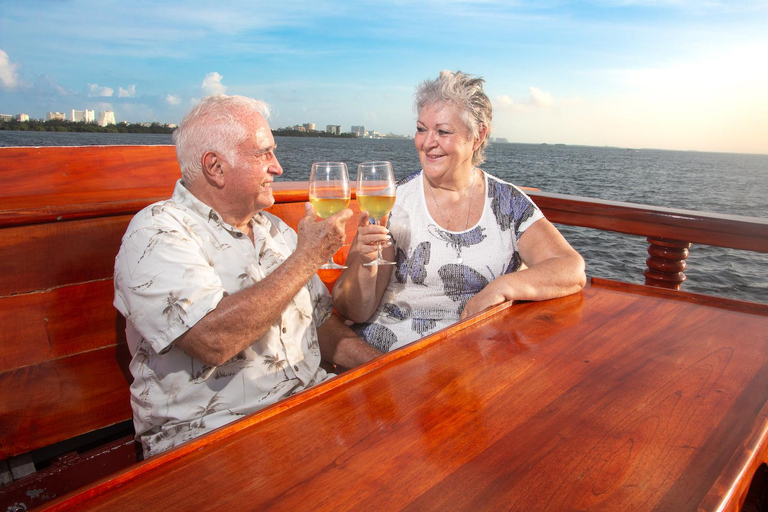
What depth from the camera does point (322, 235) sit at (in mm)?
1531

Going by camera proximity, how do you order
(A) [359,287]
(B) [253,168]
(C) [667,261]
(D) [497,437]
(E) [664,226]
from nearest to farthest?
(D) [497,437] < (B) [253,168] < (A) [359,287] < (E) [664,226] < (C) [667,261]

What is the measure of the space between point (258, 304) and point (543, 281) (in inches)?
37.7

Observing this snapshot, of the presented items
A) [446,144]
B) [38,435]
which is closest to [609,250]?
[446,144]

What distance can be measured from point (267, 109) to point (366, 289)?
2.46ft

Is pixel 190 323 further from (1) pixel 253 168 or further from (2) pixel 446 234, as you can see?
(2) pixel 446 234

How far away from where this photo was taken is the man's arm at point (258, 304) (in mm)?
1447

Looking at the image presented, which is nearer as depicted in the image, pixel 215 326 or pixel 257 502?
pixel 257 502

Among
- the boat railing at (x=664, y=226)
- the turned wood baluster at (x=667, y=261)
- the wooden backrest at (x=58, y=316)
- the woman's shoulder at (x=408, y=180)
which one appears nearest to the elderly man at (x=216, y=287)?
the wooden backrest at (x=58, y=316)

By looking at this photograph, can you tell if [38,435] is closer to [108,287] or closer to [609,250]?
[108,287]

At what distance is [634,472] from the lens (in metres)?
0.88

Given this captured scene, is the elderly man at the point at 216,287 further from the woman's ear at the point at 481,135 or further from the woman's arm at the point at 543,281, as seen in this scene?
the woman's ear at the point at 481,135

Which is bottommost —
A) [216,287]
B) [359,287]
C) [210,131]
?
[359,287]

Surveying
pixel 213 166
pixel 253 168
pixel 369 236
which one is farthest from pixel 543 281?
pixel 213 166

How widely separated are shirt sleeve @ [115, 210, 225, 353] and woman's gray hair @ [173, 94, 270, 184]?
1.01 ft
